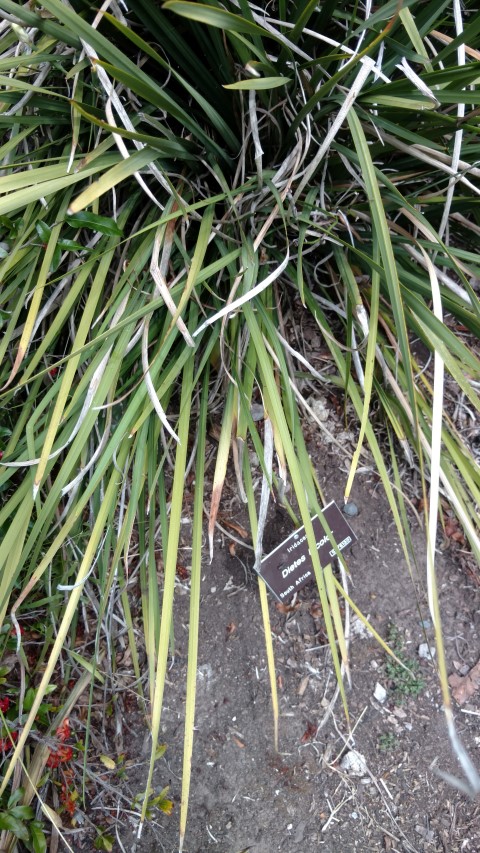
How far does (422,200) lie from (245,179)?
0.31 m

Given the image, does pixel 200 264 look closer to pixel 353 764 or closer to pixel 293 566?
pixel 293 566

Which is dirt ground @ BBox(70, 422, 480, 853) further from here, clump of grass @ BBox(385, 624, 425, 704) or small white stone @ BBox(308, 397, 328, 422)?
small white stone @ BBox(308, 397, 328, 422)

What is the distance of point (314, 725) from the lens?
1.07m

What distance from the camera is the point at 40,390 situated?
1.11 metres

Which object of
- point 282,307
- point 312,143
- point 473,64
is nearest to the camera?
point 473,64

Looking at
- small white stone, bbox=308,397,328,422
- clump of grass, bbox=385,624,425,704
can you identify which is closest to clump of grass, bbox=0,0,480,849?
small white stone, bbox=308,397,328,422

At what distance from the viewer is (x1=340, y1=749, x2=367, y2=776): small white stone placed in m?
1.05

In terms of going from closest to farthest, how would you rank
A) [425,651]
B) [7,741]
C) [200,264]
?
[200,264] < [7,741] < [425,651]

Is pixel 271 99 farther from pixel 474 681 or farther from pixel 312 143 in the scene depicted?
pixel 474 681

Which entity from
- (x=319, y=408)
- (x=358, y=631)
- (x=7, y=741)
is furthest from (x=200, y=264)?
(x=7, y=741)

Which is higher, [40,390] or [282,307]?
[40,390]

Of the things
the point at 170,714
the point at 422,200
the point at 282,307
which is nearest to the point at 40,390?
the point at 282,307

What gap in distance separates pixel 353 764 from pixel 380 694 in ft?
0.42

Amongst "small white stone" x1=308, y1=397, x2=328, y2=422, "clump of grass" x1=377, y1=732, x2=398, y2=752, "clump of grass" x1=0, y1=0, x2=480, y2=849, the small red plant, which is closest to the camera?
"clump of grass" x1=0, y1=0, x2=480, y2=849
